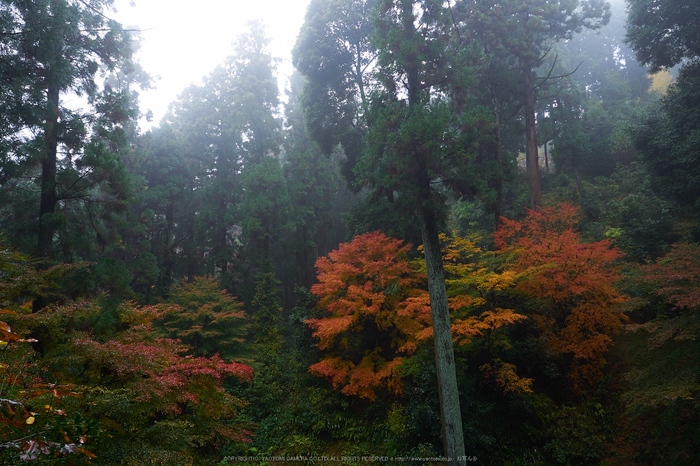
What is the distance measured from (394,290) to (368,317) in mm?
1334

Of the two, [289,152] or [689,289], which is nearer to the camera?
[689,289]

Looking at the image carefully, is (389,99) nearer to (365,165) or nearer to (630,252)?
(365,165)

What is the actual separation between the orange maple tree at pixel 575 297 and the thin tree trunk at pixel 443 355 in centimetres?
217

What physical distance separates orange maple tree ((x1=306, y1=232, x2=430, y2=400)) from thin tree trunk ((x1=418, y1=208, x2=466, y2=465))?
1.11 m

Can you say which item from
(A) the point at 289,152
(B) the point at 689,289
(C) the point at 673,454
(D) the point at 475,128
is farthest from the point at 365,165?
(A) the point at 289,152

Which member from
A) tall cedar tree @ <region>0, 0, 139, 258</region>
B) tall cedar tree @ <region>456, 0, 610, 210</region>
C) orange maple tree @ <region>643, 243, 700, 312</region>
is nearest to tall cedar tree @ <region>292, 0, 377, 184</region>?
tall cedar tree @ <region>456, 0, 610, 210</region>

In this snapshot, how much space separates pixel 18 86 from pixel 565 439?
1373 centimetres

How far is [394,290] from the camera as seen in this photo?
8.65 metres

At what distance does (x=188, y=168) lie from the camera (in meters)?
20.1

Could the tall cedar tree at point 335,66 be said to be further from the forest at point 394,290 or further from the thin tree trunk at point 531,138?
the thin tree trunk at point 531,138

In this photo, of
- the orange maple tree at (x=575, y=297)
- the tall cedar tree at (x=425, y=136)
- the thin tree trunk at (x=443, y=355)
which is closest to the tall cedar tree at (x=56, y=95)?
the tall cedar tree at (x=425, y=136)

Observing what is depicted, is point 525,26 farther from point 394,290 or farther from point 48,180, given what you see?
point 48,180

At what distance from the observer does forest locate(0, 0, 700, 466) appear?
5.21m

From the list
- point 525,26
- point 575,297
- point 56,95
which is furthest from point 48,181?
point 525,26
